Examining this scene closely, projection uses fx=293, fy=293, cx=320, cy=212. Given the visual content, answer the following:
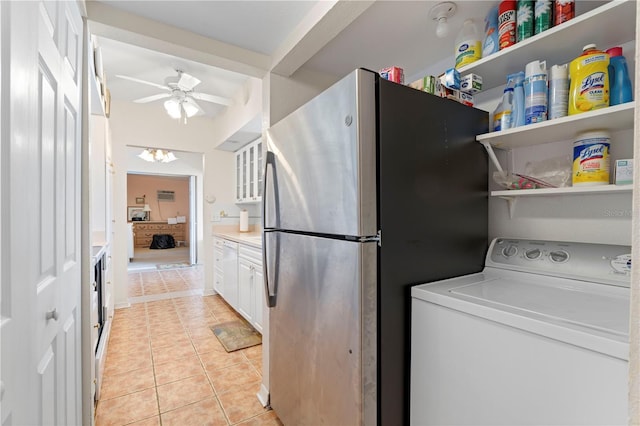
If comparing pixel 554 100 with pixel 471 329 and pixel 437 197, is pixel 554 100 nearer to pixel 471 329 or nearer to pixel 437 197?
pixel 437 197

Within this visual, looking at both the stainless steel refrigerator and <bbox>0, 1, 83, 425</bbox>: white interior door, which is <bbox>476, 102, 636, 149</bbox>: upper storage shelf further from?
<bbox>0, 1, 83, 425</bbox>: white interior door

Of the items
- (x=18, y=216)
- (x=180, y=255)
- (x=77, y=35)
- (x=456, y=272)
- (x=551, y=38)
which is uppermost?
(x=77, y=35)

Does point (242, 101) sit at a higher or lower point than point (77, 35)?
higher

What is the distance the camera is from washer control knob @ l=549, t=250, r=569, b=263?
119cm

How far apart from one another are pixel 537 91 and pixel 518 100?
94 millimetres

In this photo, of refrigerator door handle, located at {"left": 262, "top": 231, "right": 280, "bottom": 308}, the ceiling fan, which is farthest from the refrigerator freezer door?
the ceiling fan

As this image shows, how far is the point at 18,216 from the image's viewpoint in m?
0.65

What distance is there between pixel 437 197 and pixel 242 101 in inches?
104

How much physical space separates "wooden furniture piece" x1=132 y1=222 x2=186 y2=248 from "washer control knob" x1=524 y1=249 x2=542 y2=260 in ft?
31.9

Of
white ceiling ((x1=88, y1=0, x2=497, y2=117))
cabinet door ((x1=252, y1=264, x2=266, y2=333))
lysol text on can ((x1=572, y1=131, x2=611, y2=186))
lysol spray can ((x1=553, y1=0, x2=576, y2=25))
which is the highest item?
white ceiling ((x1=88, y1=0, x2=497, y2=117))

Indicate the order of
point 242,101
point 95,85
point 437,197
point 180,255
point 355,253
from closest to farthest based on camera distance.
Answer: point 355,253 → point 437,197 → point 95,85 → point 242,101 → point 180,255

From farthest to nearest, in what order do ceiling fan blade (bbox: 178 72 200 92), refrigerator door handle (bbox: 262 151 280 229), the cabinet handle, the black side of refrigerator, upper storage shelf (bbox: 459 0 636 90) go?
ceiling fan blade (bbox: 178 72 200 92) < refrigerator door handle (bbox: 262 151 280 229) < the black side of refrigerator < upper storage shelf (bbox: 459 0 636 90) < the cabinet handle

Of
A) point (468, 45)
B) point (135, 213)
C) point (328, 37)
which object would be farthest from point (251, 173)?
point (135, 213)

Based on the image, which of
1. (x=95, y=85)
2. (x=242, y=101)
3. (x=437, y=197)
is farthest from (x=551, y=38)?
(x=242, y=101)
